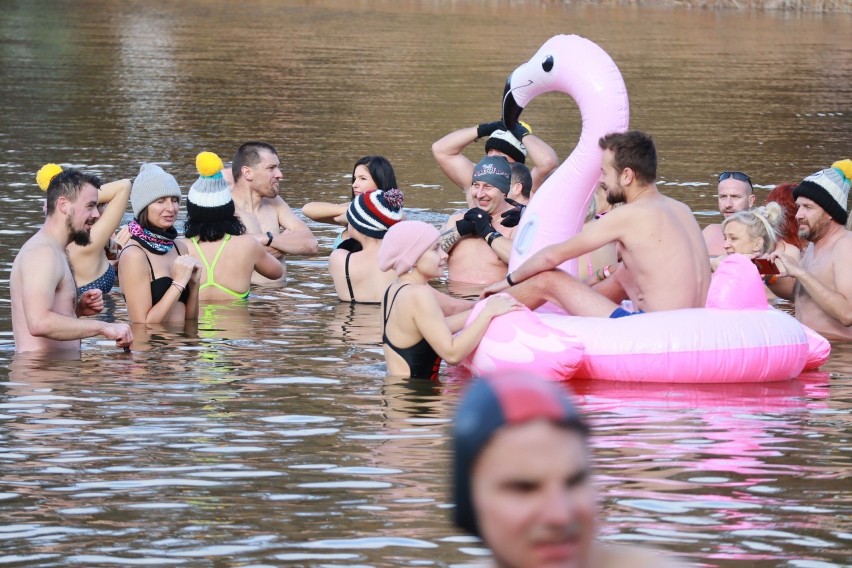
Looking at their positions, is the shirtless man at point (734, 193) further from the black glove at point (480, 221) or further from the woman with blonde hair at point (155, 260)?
the woman with blonde hair at point (155, 260)

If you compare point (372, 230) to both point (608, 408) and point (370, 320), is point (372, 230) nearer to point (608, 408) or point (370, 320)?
point (370, 320)

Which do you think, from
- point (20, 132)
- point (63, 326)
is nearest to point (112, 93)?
point (20, 132)

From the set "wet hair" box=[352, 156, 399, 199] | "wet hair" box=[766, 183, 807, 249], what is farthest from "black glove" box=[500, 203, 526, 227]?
"wet hair" box=[766, 183, 807, 249]

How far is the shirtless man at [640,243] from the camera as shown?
8461 mm

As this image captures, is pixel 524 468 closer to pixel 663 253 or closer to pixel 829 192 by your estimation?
pixel 663 253

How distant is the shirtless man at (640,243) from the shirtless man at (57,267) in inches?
108

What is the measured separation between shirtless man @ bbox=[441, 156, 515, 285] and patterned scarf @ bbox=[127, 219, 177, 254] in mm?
2544

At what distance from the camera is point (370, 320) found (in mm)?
10461

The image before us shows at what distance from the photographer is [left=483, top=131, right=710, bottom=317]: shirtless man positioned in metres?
8.46

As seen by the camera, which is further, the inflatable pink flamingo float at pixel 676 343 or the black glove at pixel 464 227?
the black glove at pixel 464 227

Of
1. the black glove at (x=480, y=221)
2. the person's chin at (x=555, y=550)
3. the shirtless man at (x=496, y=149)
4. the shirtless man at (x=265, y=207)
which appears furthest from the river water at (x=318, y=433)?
the person's chin at (x=555, y=550)

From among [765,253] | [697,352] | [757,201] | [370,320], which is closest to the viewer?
[697,352]

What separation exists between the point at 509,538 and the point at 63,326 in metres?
6.54

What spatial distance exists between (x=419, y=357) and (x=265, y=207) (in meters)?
4.09
